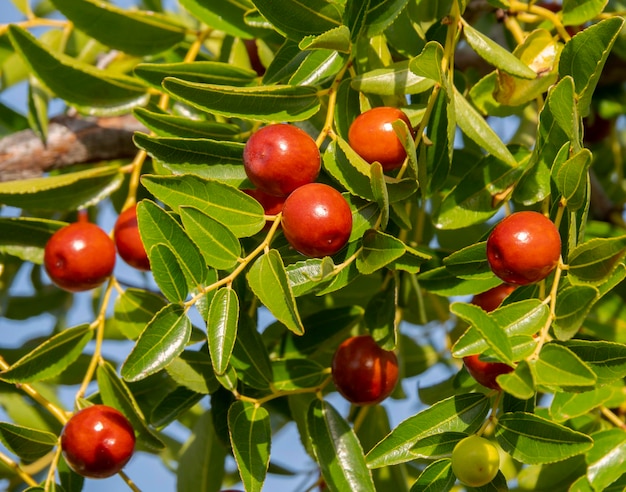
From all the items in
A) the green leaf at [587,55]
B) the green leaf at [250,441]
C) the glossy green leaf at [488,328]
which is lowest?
the green leaf at [250,441]

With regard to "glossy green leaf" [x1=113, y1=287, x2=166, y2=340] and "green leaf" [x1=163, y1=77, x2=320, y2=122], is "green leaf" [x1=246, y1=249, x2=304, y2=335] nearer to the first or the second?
"green leaf" [x1=163, y1=77, x2=320, y2=122]

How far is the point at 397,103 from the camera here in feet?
5.17

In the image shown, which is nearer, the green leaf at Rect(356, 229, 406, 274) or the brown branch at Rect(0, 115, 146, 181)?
the green leaf at Rect(356, 229, 406, 274)

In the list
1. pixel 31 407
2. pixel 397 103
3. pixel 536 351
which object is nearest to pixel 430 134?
pixel 397 103

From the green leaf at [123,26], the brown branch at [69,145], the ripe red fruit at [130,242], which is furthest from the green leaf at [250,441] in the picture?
the brown branch at [69,145]

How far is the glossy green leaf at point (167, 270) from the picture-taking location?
4.55 ft

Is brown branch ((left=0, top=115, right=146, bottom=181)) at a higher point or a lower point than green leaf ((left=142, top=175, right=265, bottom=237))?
lower

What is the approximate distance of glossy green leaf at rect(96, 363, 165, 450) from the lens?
1649 millimetres

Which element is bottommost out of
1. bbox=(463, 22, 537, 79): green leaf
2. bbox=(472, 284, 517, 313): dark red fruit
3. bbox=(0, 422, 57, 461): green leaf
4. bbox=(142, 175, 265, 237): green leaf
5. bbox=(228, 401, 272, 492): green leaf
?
bbox=(0, 422, 57, 461): green leaf

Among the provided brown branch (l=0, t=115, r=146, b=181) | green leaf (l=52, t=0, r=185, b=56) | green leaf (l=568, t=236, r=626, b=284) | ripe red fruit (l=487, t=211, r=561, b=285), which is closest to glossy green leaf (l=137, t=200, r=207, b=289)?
ripe red fruit (l=487, t=211, r=561, b=285)

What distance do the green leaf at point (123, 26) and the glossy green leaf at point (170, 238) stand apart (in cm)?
68

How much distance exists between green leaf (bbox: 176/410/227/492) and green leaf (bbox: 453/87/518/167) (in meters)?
0.91

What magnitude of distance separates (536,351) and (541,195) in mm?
332

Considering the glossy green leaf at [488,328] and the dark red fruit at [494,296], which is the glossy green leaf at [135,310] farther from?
the glossy green leaf at [488,328]
